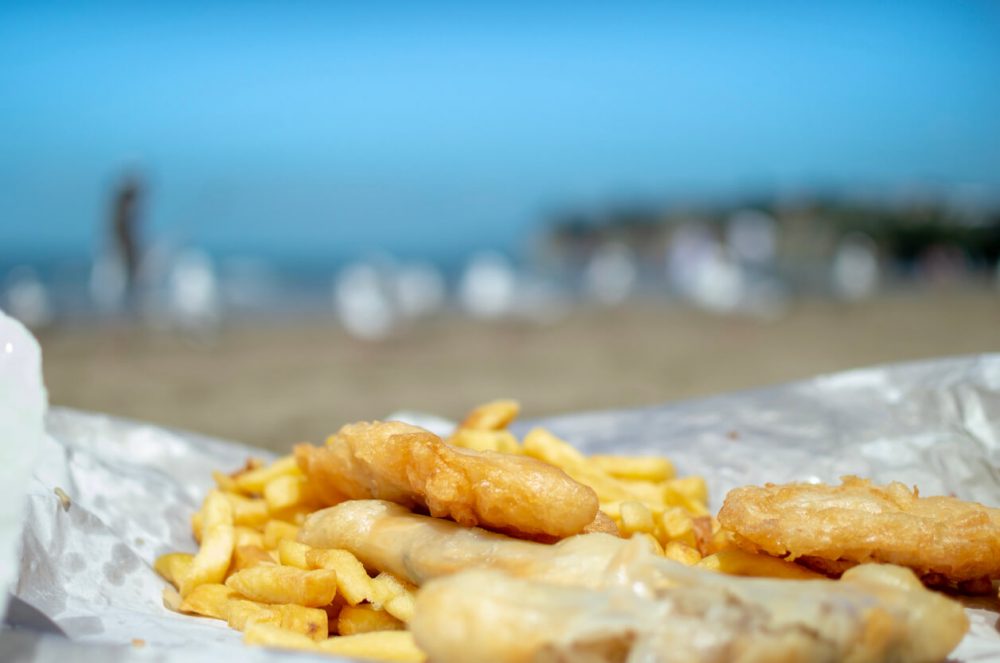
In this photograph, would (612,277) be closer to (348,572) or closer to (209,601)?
(209,601)

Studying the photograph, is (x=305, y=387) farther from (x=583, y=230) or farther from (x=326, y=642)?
(x=583, y=230)

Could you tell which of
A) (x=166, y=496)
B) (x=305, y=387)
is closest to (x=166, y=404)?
(x=305, y=387)

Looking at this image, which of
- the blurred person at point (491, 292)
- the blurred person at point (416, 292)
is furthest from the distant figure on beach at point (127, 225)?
the blurred person at point (491, 292)

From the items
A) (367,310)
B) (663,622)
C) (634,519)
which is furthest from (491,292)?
(663,622)

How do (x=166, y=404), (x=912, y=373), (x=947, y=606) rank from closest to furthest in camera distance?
(x=947, y=606) → (x=912, y=373) → (x=166, y=404)

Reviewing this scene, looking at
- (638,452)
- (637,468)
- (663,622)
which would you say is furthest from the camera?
(638,452)
